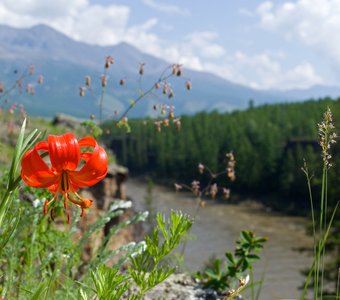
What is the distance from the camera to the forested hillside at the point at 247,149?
7350 centimetres

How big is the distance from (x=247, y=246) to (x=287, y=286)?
30.1m

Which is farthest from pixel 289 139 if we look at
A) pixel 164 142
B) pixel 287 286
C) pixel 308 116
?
pixel 287 286

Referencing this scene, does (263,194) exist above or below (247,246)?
below

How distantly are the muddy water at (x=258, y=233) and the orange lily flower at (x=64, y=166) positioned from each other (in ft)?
72.8

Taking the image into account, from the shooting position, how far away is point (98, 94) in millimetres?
3625

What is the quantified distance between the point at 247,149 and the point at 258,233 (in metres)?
31.5

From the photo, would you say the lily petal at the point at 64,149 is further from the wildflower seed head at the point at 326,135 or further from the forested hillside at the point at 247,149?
the forested hillside at the point at 247,149

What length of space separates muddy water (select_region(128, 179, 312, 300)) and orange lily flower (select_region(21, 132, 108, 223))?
22197 mm

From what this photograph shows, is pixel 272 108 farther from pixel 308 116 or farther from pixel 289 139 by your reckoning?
pixel 289 139

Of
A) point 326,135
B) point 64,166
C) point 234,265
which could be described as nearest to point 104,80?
point 234,265

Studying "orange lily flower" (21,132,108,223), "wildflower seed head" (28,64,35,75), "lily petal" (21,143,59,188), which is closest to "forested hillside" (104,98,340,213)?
"wildflower seed head" (28,64,35,75)

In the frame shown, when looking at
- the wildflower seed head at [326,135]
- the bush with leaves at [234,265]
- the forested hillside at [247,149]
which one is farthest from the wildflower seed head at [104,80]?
the forested hillside at [247,149]

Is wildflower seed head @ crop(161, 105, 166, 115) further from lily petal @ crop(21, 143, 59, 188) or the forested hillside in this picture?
the forested hillside

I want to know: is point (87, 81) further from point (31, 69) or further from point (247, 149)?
point (247, 149)
